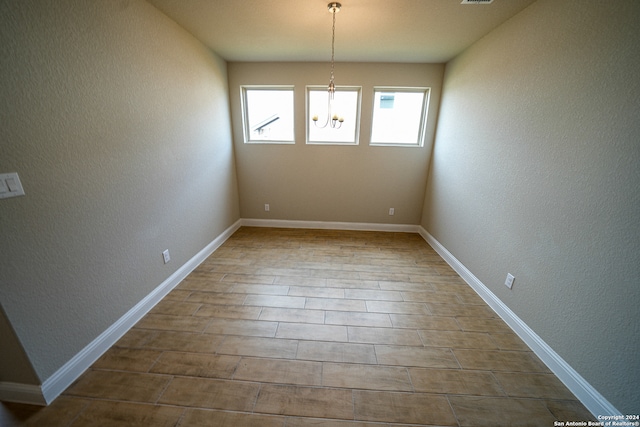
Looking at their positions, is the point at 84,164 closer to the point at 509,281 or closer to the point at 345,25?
the point at 345,25

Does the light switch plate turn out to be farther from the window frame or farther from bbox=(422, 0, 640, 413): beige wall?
bbox=(422, 0, 640, 413): beige wall

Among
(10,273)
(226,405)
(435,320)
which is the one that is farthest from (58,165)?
(435,320)

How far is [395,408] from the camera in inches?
49.6

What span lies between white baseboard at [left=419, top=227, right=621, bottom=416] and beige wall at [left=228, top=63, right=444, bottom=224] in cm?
165

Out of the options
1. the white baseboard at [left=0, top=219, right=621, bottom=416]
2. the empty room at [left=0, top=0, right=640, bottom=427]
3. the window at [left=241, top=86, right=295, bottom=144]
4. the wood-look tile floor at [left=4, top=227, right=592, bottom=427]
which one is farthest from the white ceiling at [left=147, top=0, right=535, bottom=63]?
the wood-look tile floor at [left=4, top=227, right=592, bottom=427]

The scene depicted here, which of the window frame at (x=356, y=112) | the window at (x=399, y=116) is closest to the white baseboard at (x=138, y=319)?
the window at (x=399, y=116)

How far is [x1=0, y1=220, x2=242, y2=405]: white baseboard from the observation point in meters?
1.24

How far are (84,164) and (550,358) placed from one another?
3.32m

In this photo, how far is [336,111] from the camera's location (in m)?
Answer: 3.33

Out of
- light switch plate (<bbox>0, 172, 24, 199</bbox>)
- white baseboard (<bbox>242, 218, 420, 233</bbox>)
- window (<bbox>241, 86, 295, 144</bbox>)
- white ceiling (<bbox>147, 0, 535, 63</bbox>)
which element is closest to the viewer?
light switch plate (<bbox>0, 172, 24, 199</bbox>)

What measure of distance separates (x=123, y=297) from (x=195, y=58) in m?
2.50

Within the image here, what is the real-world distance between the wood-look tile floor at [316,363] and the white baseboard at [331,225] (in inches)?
55.1

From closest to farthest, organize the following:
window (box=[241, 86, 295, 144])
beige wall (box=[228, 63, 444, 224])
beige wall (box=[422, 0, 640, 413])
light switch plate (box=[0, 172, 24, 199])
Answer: light switch plate (box=[0, 172, 24, 199])
beige wall (box=[422, 0, 640, 413])
beige wall (box=[228, 63, 444, 224])
window (box=[241, 86, 295, 144])

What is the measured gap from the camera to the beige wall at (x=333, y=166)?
3.17m
